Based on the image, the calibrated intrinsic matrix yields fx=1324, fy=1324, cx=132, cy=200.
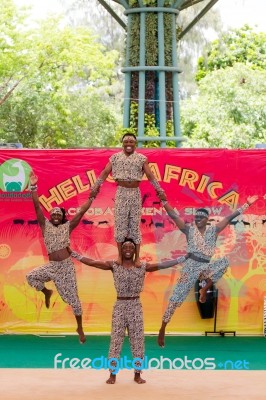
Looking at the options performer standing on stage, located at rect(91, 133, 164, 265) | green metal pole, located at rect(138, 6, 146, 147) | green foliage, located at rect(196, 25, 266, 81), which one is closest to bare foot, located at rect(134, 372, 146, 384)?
performer standing on stage, located at rect(91, 133, 164, 265)

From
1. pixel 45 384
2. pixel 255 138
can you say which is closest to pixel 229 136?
pixel 255 138

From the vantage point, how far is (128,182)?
37.4 feet

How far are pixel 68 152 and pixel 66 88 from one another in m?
22.8

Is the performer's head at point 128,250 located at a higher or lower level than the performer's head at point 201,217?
lower

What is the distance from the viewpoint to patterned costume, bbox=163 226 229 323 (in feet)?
40.5

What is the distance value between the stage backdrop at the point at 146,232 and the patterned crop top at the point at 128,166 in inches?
51.9

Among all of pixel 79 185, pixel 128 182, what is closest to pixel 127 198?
pixel 128 182

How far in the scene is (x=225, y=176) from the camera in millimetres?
12906

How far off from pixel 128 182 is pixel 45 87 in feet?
74.8

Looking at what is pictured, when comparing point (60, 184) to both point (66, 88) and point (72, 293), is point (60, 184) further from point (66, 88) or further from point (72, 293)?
point (66, 88)

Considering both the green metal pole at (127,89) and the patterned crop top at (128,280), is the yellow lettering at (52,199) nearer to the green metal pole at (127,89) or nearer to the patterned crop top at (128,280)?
the patterned crop top at (128,280)

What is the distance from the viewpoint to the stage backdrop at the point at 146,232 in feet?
42.1

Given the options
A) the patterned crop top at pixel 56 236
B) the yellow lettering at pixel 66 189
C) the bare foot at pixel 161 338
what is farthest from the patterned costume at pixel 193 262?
the yellow lettering at pixel 66 189

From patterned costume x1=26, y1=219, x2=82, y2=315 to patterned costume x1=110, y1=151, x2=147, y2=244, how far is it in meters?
0.58
